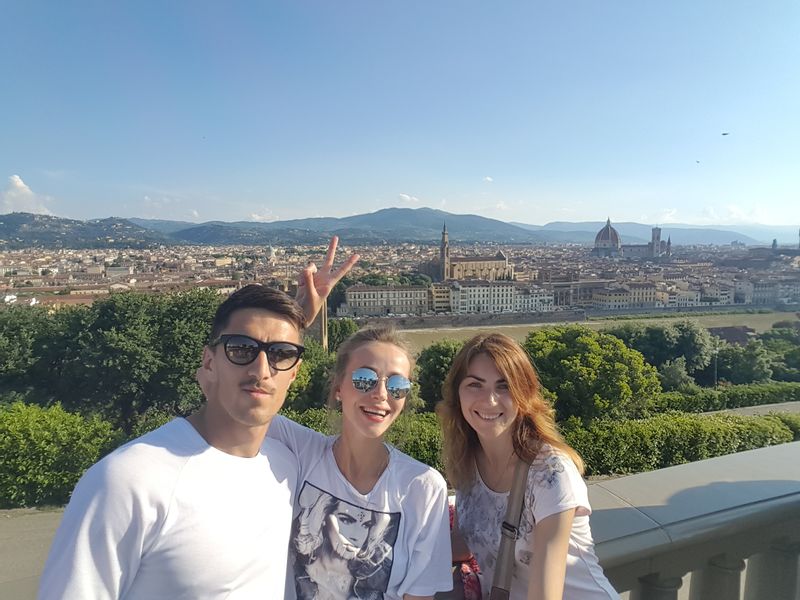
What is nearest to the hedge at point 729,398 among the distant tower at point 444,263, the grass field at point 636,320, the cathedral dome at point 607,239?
the grass field at point 636,320

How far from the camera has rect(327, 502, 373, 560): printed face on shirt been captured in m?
0.91

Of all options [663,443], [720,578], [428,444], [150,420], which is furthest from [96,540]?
[150,420]

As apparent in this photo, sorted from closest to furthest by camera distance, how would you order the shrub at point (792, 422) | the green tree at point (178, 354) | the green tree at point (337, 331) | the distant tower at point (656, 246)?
the shrub at point (792, 422)
the green tree at point (178, 354)
the green tree at point (337, 331)
the distant tower at point (656, 246)

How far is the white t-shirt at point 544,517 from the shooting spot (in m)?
0.93

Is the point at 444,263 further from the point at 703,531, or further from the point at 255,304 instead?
the point at 255,304

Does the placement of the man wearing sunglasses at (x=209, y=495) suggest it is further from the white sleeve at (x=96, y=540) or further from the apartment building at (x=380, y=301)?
the apartment building at (x=380, y=301)

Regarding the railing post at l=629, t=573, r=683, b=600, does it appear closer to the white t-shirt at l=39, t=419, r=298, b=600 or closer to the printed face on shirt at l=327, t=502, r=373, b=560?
the printed face on shirt at l=327, t=502, r=373, b=560

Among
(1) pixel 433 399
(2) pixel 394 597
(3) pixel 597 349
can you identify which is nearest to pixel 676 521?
(2) pixel 394 597

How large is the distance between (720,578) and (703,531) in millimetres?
182

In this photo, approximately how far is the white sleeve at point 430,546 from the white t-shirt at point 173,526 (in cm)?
21

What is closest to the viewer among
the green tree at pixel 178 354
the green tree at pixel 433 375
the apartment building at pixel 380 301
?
the green tree at pixel 178 354

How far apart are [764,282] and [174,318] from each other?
39.6 m

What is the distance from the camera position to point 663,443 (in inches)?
262

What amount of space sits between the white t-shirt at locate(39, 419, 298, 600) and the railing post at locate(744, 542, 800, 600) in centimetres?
101
